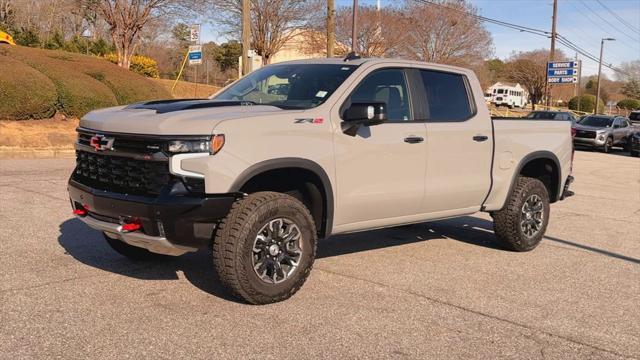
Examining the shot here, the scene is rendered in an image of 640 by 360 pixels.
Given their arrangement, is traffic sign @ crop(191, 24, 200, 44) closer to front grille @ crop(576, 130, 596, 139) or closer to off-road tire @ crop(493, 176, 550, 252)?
off-road tire @ crop(493, 176, 550, 252)

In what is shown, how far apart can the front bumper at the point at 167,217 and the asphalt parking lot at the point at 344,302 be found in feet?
1.73

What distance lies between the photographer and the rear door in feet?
19.3

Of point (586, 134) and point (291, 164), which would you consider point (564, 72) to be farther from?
point (291, 164)

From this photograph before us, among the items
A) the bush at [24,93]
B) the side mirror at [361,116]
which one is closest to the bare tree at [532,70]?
the bush at [24,93]

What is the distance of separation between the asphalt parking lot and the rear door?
715 millimetres

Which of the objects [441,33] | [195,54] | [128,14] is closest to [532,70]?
[441,33]

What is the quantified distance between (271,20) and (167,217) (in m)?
35.1

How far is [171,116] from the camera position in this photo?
4.46 m

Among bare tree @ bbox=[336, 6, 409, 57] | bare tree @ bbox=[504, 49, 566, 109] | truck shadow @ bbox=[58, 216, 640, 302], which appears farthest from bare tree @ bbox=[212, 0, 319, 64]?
bare tree @ bbox=[504, 49, 566, 109]

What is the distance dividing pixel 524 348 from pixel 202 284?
2586 mm

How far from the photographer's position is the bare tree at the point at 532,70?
2975 inches

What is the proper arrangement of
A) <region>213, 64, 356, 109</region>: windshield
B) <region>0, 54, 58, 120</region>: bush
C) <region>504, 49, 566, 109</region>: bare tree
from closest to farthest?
<region>213, 64, 356, 109</region>: windshield → <region>0, 54, 58, 120</region>: bush → <region>504, 49, 566, 109</region>: bare tree

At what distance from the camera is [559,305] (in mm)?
5141

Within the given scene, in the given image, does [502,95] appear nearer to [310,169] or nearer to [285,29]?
[285,29]
